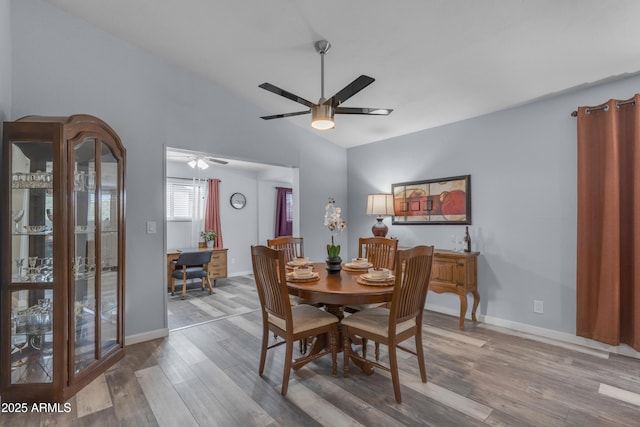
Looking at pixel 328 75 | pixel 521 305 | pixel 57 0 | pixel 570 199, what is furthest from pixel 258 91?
pixel 521 305

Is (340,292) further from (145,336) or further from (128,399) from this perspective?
(145,336)

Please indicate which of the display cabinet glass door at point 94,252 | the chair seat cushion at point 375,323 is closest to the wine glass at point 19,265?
the display cabinet glass door at point 94,252

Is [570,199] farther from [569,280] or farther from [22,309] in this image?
[22,309]

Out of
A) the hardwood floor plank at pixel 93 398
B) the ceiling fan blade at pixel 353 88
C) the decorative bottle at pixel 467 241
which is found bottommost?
the hardwood floor plank at pixel 93 398

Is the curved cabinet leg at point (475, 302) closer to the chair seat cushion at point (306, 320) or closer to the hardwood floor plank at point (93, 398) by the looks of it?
the chair seat cushion at point (306, 320)

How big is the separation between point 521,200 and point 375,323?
7.43ft

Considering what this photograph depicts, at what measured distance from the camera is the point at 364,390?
2.14 meters

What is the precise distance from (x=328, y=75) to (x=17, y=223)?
2801 mm

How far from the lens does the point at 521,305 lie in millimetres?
3229

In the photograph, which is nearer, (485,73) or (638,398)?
(638,398)

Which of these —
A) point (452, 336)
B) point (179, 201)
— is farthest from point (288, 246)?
point (179, 201)

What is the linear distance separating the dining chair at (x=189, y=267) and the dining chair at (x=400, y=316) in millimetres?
3252

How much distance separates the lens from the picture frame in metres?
3.68

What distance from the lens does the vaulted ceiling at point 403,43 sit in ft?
6.84
